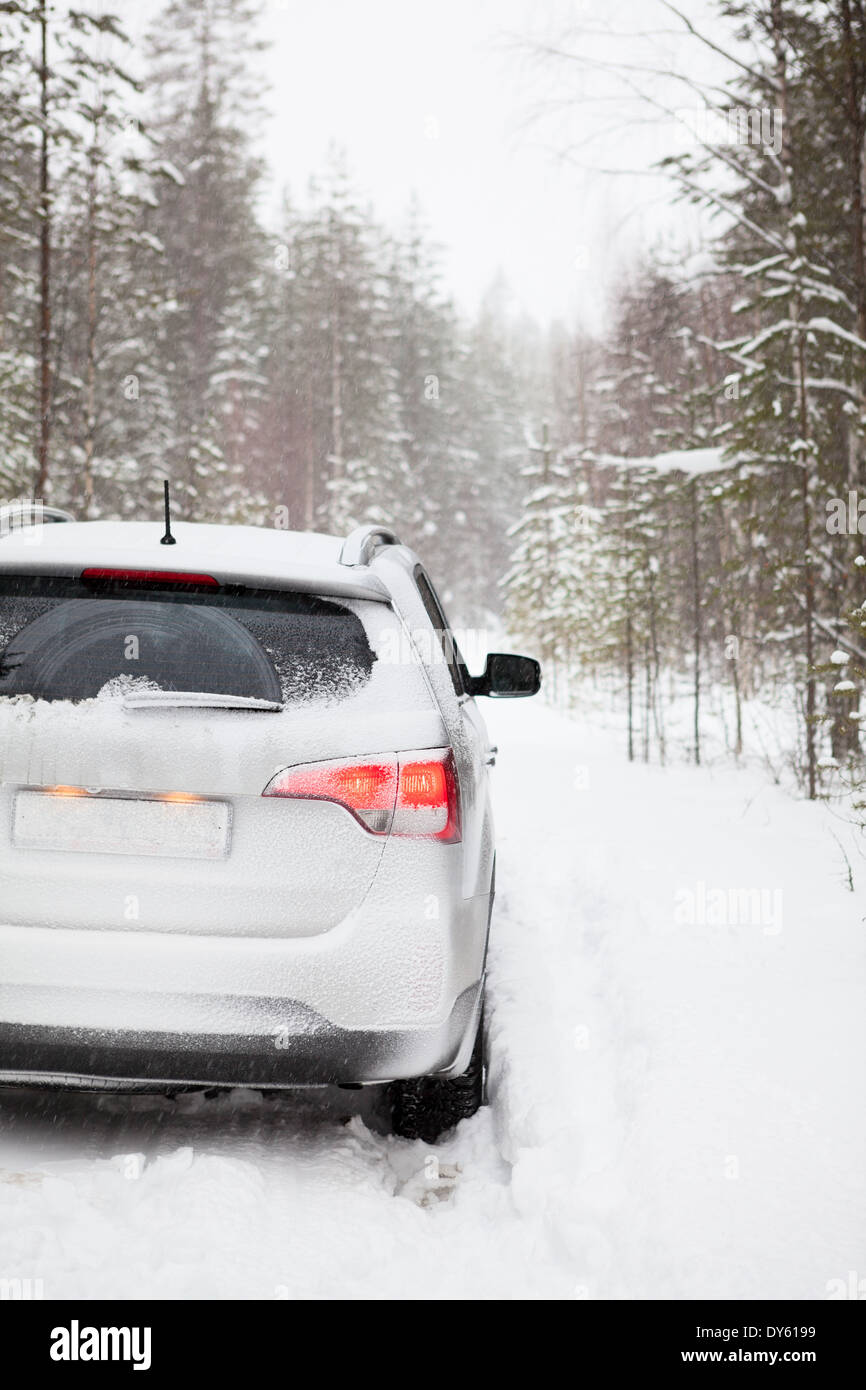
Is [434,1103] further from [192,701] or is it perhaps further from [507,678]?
[507,678]

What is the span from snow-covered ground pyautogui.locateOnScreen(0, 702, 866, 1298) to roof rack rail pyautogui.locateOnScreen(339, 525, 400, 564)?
1.82m

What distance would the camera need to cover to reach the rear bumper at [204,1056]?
276 centimetres

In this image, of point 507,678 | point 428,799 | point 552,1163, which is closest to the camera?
point 428,799

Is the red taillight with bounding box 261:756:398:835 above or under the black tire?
above

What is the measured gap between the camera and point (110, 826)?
9.00 feet

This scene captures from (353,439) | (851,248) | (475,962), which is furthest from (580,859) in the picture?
(353,439)

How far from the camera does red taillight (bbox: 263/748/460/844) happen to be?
9.10ft

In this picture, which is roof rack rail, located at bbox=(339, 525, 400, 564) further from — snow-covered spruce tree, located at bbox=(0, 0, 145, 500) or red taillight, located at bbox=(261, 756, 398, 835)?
snow-covered spruce tree, located at bbox=(0, 0, 145, 500)

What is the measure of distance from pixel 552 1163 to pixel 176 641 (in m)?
1.89

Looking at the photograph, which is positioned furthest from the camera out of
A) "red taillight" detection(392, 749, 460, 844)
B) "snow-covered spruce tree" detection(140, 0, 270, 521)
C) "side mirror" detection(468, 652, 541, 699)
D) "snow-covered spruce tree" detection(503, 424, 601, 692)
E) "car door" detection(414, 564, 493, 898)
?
"snow-covered spruce tree" detection(140, 0, 270, 521)

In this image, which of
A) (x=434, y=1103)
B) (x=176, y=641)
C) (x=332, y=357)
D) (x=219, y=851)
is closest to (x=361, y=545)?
(x=176, y=641)

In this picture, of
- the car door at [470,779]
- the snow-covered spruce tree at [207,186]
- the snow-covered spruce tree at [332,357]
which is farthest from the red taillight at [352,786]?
the snow-covered spruce tree at [332,357]

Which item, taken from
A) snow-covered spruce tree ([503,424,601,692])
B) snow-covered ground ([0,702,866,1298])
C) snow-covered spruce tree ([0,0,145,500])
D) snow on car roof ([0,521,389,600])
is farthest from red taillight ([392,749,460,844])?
snow-covered spruce tree ([503,424,601,692])
